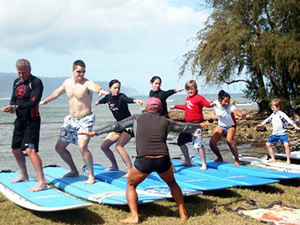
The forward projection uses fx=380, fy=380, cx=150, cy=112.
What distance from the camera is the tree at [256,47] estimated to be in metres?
20.7

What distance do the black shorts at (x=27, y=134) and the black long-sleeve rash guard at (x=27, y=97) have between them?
4.3 inches

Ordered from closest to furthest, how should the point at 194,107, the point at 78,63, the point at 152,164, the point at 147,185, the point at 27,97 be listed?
1. the point at 152,164
2. the point at 27,97
3. the point at 147,185
4. the point at 78,63
5. the point at 194,107

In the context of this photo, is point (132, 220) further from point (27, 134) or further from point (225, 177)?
point (225, 177)

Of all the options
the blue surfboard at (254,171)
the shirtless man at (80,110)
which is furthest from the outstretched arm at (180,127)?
the blue surfboard at (254,171)

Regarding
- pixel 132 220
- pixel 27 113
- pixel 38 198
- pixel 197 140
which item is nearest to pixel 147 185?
pixel 132 220

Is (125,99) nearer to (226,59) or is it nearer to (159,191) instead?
(159,191)

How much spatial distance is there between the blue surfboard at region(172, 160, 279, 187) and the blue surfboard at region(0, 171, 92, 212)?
2.89 metres

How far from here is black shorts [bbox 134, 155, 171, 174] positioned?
212 inches

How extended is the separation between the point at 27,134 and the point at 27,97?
0.66 m

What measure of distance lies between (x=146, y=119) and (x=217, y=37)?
724 inches

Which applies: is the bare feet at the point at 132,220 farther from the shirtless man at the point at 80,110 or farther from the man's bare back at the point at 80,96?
the man's bare back at the point at 80,96

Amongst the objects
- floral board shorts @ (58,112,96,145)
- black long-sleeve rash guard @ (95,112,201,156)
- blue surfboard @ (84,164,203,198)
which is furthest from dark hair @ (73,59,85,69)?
blue surfboard @ (84,164,203,198)

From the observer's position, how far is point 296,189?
7680 millimetres

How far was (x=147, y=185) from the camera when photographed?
7.12m
